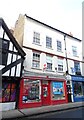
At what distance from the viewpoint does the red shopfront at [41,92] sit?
36.6 ft

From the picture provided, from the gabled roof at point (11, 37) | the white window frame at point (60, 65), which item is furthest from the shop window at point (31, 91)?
the white window frame at point (60, 65)

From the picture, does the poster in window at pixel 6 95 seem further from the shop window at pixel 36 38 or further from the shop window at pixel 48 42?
the shop window at pixel 48 42

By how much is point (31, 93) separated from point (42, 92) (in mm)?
1249

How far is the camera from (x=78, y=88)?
15461 millimetres

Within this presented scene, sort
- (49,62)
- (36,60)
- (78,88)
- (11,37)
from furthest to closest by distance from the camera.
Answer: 1. (78,88)
2. (49,62)
3. (36,60)
4. (11,37)

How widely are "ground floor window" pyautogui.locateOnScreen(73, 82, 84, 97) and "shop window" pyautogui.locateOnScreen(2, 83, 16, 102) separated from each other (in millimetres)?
7330

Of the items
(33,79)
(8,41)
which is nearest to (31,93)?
(33,79)

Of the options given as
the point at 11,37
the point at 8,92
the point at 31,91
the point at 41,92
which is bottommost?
the point at 41,92

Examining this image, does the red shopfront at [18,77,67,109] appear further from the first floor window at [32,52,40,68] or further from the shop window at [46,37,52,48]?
the shop window at [46,37,52,48]

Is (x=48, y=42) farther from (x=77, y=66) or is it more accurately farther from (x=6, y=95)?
(x=6, y=95)

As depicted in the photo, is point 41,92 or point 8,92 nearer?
point 8,92

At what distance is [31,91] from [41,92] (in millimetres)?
1071

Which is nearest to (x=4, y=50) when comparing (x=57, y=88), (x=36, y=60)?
(x=36, y=60)

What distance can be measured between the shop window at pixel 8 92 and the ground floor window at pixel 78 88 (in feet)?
24.0
